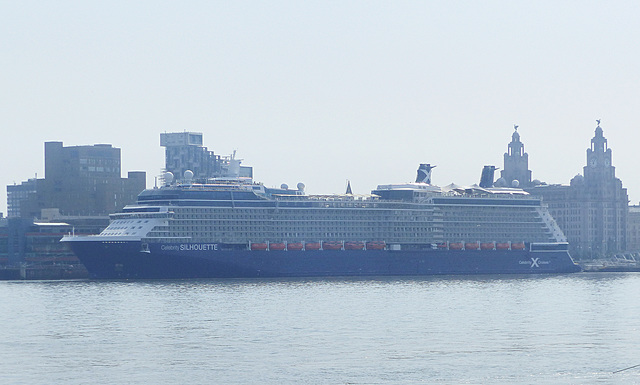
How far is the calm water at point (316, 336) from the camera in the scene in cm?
6425

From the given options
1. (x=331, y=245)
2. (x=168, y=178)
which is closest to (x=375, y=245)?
(x=331, y=245)

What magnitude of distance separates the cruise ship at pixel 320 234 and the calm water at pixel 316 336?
14.5 meters

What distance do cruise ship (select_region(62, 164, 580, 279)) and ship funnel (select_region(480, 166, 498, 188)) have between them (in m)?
6.84

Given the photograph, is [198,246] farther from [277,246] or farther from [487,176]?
[487,176]

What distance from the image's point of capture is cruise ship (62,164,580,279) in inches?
5408

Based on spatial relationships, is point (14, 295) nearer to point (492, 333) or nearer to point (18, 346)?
point (18, 346)

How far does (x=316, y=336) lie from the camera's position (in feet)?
260

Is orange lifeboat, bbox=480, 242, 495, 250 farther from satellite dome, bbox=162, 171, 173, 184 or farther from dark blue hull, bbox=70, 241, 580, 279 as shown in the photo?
satellite dome, bbox=162, 171, 173, 184

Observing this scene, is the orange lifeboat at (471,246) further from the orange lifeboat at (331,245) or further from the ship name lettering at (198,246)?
the ship name lettering at (198,246)

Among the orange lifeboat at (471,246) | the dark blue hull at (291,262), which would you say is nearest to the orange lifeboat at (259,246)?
the dark blue hull at (291,262)

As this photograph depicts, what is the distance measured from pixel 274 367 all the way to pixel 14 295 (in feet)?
198

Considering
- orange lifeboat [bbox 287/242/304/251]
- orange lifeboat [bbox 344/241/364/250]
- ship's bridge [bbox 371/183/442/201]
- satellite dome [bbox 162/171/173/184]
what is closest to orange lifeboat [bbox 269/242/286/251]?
orange lifeboat [bbox 287/242/304/251]

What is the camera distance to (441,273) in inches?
6127

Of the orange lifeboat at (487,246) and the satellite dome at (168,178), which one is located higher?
the satellite dome at (168,178)
